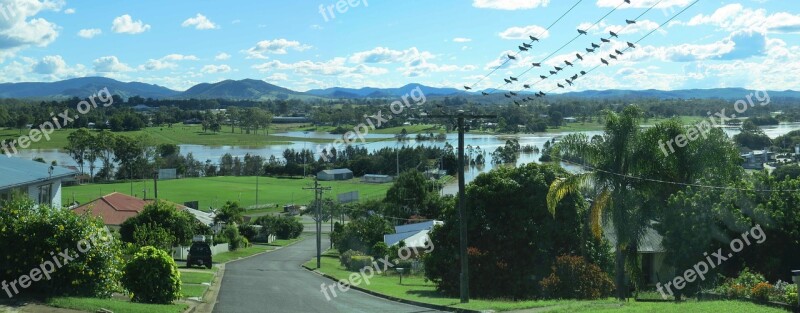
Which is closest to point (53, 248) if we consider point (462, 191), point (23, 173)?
point (23, 173)

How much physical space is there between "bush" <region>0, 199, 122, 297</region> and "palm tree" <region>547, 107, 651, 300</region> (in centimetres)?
1411

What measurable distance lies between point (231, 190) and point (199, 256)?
6499cm

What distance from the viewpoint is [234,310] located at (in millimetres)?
20094

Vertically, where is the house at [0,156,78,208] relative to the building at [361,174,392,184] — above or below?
above

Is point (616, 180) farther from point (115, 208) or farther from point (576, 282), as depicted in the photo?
point (115, 208)

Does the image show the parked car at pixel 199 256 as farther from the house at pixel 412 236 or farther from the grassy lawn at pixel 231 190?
the grassy lawn at pixel 231 190

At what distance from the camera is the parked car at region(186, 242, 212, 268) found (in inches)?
1453

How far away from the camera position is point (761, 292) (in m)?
19.2

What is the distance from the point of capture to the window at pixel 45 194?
92.7ft

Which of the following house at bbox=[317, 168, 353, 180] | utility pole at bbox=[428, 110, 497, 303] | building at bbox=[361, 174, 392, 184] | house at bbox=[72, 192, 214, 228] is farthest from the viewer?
building at bbox=[361, 174, 392, 184]

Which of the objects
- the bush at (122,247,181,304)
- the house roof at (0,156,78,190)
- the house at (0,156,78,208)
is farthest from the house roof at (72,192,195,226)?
the bush at (122,247,181,304)

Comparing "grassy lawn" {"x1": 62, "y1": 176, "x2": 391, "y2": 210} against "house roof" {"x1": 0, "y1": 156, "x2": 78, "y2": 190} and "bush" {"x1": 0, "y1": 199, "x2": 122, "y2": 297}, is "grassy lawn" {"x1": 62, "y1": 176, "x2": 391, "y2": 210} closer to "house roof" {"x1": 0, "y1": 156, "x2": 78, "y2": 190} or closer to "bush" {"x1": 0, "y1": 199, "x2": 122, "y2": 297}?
"house roof" {"x1": 0, "y1": 156, "x2": 78, "y2": 190}

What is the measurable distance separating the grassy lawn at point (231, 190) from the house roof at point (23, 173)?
5269cm

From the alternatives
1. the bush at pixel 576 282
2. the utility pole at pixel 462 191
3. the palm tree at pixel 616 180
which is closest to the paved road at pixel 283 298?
the utility pole at pixel 462 191
